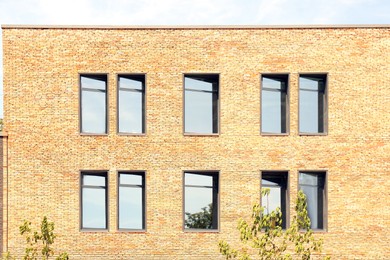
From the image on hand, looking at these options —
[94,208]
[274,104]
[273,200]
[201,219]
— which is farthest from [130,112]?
[273,200]

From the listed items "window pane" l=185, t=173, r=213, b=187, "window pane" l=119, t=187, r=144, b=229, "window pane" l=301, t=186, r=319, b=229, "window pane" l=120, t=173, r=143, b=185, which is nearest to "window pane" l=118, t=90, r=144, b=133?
"window pane" l=120, t=173, r=143, b=185

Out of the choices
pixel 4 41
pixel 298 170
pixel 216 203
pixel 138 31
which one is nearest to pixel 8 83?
pixel 4 41

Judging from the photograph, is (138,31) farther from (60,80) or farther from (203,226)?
(203,226)

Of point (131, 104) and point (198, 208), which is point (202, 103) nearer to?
point (131, 104)

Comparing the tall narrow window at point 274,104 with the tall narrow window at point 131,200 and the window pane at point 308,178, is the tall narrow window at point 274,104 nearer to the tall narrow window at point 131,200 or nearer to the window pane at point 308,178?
the window pane at point 308,178

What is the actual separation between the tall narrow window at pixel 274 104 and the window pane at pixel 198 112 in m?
2.15

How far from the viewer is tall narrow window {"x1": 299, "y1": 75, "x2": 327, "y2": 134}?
1030 inches

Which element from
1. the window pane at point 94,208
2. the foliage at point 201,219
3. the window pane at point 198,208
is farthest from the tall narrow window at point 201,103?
the window pane at point 94,208

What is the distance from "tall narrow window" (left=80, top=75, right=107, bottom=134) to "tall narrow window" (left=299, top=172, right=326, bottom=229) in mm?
8277

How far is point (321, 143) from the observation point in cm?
2586

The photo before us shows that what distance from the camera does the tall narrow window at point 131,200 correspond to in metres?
25.7

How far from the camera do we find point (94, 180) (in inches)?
1019

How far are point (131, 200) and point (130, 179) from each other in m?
0.84

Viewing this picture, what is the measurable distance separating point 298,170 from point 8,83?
477 inches
